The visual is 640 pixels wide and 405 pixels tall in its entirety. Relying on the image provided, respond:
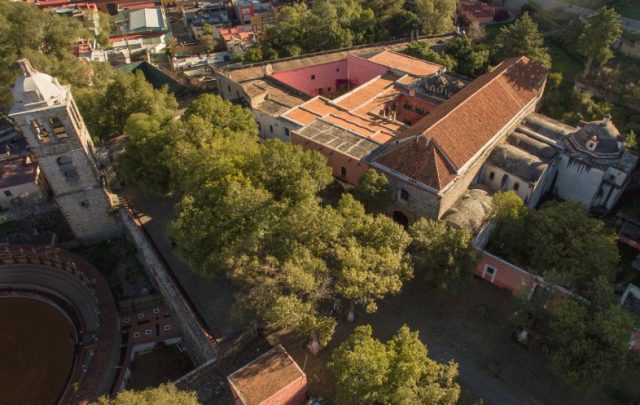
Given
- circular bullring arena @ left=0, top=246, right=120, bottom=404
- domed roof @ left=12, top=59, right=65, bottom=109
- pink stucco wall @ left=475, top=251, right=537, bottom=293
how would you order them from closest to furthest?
pink stucco wall @ left=475, top=251, right=537, bottom=293
domed roof @ left=12, top=59, right=65, bottom=109
circular bullring arena @ left=0, top=246, right=120, bottom=404

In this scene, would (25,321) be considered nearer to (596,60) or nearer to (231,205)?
(231,205)

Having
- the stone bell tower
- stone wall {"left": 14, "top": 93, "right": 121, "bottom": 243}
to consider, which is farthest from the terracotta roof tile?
the stone bell tower

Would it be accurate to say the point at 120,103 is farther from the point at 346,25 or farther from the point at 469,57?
the point at 469,57

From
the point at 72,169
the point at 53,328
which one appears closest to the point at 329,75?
the point at 72,169

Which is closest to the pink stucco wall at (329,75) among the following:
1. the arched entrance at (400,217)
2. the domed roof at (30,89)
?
the arched entrance at (400,217)

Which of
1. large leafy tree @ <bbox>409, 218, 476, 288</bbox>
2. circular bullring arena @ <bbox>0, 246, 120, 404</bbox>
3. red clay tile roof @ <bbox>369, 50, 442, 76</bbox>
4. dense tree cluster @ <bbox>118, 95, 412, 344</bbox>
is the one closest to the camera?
dense tree cluster @ <bbox>118, 95, 412, 344</bbox>

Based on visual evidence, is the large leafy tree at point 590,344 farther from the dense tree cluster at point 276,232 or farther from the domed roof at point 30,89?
the domed roof at point 30,89

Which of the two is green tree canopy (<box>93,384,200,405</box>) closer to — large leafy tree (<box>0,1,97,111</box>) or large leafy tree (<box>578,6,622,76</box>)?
large leafy tree (<box>0,1,97,111</box>)
